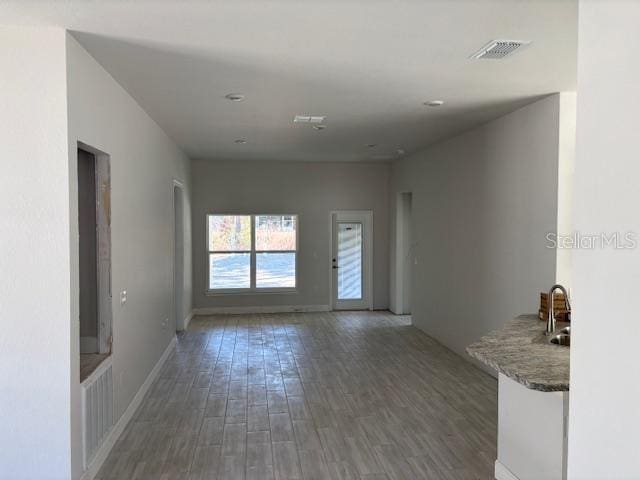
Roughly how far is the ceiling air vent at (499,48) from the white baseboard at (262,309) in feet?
21.7

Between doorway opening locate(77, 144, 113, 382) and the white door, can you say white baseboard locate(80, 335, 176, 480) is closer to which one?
doorway opening locate(77, 144, 113, 382)

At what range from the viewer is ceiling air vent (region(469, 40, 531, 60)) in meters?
2.96

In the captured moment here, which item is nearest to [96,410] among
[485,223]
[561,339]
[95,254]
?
[95,254]

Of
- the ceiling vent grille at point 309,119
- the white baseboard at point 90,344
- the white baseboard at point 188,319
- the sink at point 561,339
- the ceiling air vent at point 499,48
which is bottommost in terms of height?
the white baseboard at point 188,319

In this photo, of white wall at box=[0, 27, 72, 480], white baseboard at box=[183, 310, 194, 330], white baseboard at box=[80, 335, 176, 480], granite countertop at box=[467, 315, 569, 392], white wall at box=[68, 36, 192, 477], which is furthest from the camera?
white baseboard at box=[183, 310, 194, 330]

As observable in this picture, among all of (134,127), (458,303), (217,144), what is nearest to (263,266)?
(217,144)

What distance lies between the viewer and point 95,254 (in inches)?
142

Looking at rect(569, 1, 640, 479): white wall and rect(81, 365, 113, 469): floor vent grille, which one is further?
rect(81, 365, 113, 469): floor vent grille

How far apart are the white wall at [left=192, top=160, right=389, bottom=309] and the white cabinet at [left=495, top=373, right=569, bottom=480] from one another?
6.28 meters

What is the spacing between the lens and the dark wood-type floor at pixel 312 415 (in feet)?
11.0

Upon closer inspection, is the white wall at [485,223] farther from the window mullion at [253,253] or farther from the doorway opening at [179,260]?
the doorway opening at [179,260]

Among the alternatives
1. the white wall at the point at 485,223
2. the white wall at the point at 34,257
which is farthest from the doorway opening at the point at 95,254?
the white wall at the point at 485,223

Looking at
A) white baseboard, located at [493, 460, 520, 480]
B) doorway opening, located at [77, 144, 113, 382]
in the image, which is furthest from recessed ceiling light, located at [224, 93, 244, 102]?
white baseboard, located at [493, 460, 520, 480]

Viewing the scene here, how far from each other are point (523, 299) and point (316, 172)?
16.9 ft
